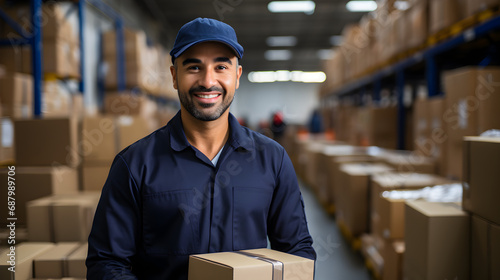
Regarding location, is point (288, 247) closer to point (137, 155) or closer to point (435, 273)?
point (137, 155)

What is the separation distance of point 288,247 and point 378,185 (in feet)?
5.47

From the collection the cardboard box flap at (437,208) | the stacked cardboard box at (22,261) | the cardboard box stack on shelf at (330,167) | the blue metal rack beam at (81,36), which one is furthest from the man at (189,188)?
the blue metal rack beam at (81,36)

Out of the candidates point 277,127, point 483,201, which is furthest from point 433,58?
point 277,127

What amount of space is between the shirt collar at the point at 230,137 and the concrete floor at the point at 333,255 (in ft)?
5.67

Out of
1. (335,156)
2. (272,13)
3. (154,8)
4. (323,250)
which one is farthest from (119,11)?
(323,250)

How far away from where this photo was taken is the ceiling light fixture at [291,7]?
912 cm

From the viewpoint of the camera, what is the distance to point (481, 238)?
157cm

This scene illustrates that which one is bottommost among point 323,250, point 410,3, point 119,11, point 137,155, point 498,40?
point 323,250

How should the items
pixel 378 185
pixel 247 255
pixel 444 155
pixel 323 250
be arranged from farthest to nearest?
1. pixel 323 250
2. pixel 444 155
3. pixel 378 185
4. pixel 247 255

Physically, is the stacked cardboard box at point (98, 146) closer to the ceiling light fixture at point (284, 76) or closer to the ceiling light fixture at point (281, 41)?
the ceiling light fixture at point (281, 41)

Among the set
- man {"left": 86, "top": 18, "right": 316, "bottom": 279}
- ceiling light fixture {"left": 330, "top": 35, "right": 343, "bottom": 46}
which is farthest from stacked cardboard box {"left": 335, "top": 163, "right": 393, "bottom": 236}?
ceiling light fixture {"left": 330, "top": 35, "right": 343, "bottom": 46}

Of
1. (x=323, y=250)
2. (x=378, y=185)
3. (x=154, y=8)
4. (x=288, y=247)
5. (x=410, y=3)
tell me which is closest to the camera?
(x=288, y=247)

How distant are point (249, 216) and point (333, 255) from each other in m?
2.20

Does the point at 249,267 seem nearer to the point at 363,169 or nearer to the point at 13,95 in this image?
the point at 363,169
